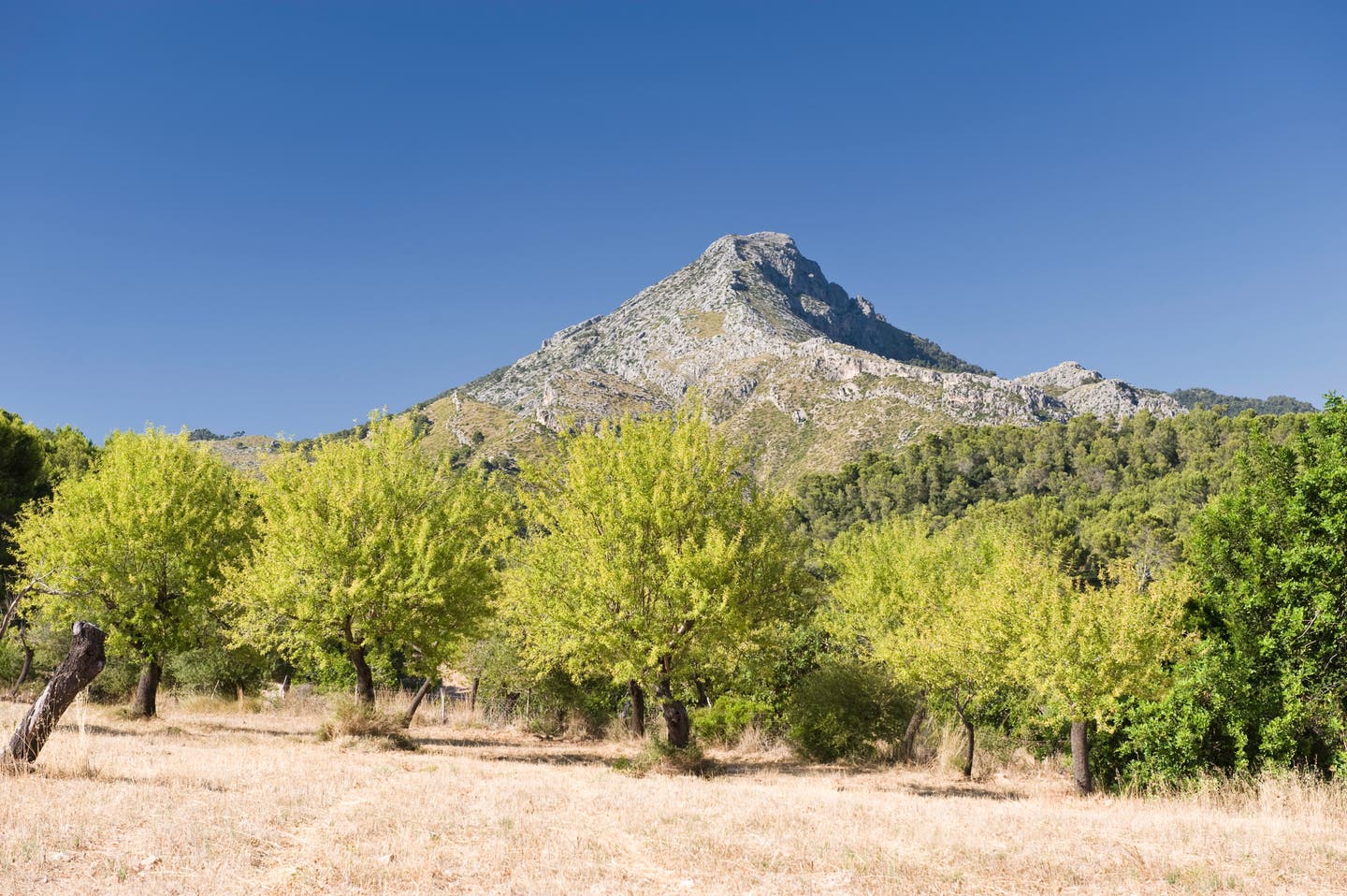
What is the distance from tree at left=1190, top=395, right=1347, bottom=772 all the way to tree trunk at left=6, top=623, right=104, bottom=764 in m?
22.8

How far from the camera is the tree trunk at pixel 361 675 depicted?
22.0 meters

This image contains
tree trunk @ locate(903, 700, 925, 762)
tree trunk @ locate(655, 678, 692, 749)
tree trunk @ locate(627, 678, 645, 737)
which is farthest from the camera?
tree trunk @ locate(627, 678, 645, 737)

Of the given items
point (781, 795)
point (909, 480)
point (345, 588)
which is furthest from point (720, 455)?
point (909, 480)

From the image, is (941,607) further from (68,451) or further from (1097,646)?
(68,451)

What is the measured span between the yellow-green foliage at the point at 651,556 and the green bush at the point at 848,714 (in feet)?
17.4

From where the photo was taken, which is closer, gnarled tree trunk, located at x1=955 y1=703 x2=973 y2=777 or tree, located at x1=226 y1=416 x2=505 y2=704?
tree, located at x1=226 y1=416 x2=505 y2=704

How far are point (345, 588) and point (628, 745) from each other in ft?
38.8

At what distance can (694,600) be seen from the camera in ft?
57.5

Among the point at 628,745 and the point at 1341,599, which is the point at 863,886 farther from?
the point at 628,745

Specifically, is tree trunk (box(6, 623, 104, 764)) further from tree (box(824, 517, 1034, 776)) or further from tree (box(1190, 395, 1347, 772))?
tree (box(1190, 395, 1347, 772))

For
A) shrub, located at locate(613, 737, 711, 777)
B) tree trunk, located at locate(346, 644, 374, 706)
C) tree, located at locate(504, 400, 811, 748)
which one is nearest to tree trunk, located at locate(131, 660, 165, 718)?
tree trunk, located at locate(346, 644, 374, 706)

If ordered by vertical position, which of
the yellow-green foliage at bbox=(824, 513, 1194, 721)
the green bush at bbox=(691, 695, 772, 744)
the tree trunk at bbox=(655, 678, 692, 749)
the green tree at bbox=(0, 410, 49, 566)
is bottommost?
the green bush at bbox=(691, 695, 772, 744)

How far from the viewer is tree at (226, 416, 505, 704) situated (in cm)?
2053

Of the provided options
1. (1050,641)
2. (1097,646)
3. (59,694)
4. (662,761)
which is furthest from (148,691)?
(1097,646)
